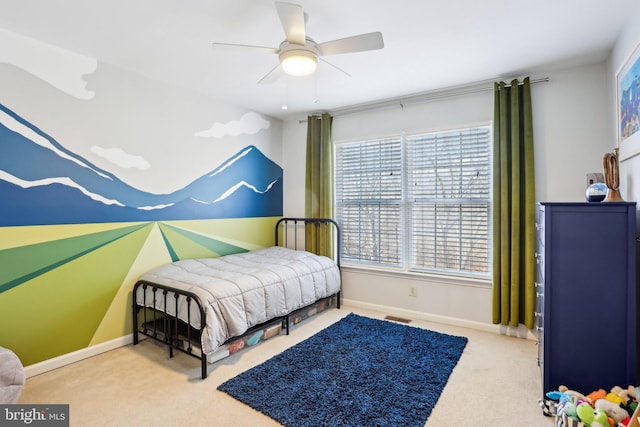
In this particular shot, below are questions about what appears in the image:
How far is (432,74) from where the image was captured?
3.10m

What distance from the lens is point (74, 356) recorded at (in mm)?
2668

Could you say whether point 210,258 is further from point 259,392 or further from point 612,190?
point 612,190

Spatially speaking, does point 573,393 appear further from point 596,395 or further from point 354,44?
point 354,44

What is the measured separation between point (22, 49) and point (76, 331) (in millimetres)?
2174

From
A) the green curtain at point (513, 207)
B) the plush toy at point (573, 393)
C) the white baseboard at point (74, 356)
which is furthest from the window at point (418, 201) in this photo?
the white baseboard at point (74, 356)

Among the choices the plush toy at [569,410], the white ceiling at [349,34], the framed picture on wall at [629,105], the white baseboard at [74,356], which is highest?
the white ceiling at [349,34]

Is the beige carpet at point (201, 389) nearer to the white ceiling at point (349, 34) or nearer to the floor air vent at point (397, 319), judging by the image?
the floor air vent at point (397, 319)

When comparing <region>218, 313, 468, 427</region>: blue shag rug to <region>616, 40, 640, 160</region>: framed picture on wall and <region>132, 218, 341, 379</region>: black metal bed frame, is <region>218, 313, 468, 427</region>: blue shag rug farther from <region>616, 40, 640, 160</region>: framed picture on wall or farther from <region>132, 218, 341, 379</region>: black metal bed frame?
<region>616, 40, 640, 160</region>: framed picture on wall

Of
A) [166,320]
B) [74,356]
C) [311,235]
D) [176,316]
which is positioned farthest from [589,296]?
[74,356]

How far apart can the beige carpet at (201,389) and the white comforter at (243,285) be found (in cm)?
31

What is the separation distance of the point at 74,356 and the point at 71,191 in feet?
4.35

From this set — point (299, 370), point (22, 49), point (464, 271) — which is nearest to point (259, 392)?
point (299, 370)

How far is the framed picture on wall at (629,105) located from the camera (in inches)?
78.3

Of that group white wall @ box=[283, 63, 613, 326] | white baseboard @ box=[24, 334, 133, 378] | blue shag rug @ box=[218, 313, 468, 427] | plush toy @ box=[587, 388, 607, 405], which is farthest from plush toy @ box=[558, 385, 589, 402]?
white baseboard @ box=[24, 334, 133, 378]
